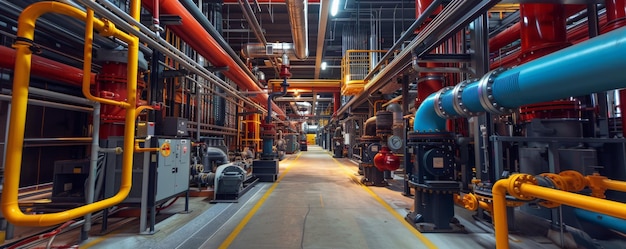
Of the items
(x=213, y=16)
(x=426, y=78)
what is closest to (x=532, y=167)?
(x=426, y=78)

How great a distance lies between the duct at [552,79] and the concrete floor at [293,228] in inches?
79.1

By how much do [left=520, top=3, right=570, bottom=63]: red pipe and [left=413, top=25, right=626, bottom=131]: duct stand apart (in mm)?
Answer: 1134

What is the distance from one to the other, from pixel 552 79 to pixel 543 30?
2.19 metres

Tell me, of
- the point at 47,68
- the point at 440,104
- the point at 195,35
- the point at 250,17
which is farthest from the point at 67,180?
the point at 440,104

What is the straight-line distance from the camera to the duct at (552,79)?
1.50 m

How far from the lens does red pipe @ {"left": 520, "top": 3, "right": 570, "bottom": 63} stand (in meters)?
3.26

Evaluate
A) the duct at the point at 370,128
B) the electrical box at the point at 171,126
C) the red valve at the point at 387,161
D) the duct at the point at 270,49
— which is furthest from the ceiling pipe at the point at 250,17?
the red valve at the point at 387,161

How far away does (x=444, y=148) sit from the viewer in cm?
396

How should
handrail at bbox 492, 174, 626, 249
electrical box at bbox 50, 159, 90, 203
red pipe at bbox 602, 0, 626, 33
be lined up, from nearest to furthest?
handrail at bbox 492, 174, 626, 249
red pipe at bbox 602, 0, 626, 33
electrical box at bbox 50, 159, 90, 203

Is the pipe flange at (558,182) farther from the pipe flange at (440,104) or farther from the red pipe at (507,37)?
the red pipe at (507,37)

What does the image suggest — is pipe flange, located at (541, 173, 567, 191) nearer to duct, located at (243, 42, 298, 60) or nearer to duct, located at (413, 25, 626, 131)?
duct, located at (413, 25, 626, 131)

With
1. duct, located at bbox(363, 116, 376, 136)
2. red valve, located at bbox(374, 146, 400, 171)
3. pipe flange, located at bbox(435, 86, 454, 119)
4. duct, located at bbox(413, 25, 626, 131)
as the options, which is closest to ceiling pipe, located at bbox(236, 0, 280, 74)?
pipe flange, located at bbox(435, 86, 454, 119)

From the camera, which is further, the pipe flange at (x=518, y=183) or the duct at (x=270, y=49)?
the duct at (x=270, y=49)

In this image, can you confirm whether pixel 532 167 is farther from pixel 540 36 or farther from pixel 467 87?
pixel 540 36
